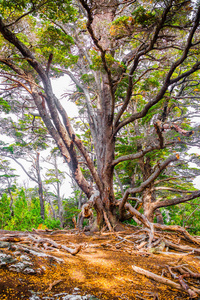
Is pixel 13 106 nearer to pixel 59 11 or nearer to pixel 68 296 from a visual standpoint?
pixel 59 11

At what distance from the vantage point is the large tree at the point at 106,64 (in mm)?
3451

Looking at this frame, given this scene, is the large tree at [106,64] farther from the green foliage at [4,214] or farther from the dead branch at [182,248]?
the green foliage at [4,214]

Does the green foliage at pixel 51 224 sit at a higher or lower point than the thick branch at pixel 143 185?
lower

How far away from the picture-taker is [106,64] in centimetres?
380

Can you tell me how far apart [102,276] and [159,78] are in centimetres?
747

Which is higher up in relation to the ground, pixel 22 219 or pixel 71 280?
pixel 71 280

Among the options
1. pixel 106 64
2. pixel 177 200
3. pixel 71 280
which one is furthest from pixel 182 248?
pixel 106 64

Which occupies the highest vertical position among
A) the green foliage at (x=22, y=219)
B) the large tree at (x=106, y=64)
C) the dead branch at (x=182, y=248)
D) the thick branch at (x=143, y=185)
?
the large tree at (x=106, y=64)

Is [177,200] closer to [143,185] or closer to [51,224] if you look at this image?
[143,185]

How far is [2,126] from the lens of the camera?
10.7m

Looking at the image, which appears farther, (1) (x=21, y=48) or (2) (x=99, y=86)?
(2) (x=99, y=86)

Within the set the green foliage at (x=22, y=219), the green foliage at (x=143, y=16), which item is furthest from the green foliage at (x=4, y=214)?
the green foliage at (x=143, y=16)

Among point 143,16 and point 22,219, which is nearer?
point 143,16

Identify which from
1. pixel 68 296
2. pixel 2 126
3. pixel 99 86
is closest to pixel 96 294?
pixel 68 296
